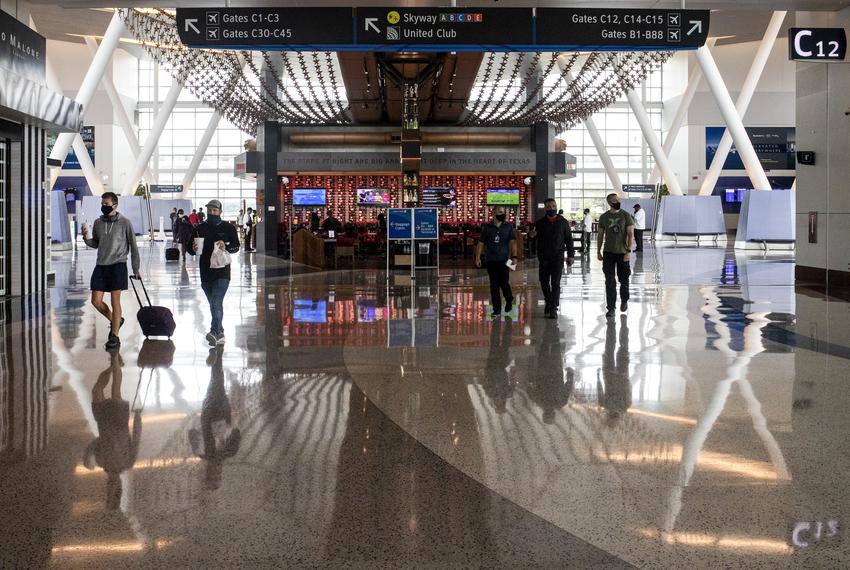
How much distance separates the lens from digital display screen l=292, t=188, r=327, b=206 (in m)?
37.8

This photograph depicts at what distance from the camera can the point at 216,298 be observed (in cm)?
1009

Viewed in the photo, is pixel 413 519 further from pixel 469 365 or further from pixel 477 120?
pixel 477 120

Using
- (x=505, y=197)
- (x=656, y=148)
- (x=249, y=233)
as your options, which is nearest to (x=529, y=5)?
Result: (x=505, y=197)

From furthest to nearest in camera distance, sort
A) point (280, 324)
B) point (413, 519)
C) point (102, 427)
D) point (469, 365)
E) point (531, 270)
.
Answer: point (531, 270) < point (280, 324) < point (469, 365) < point (102, 427) < point (413, 519)

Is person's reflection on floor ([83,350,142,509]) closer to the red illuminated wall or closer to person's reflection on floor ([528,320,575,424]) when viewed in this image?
person's reflection on floor ([528,320,575,424])

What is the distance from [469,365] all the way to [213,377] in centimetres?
229

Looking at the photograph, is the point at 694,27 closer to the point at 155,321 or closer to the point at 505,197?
the point at 155,321

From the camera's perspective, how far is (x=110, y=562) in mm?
3639

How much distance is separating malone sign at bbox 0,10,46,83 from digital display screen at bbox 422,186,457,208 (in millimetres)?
22603

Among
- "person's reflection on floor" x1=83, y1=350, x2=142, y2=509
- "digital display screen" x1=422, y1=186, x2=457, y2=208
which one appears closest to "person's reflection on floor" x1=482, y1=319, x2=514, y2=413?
"person's reflection on floor" x1=83, y1=350, x2=142, y2=509

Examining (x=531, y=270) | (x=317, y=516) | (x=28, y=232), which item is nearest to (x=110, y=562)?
(x=317, y=516)

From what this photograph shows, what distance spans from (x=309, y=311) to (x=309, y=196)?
979 inches

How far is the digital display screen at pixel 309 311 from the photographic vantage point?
40.6 ft

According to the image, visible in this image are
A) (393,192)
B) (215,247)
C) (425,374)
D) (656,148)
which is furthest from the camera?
(656,148)
